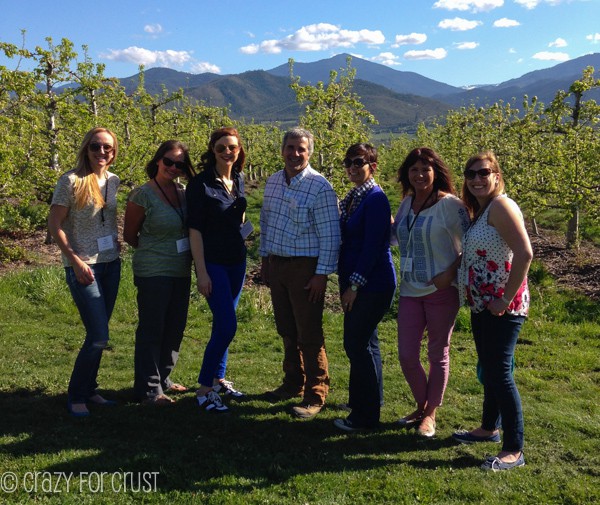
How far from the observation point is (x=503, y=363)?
146 inches

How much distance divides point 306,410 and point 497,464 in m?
1.59

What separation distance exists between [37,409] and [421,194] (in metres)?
3.70

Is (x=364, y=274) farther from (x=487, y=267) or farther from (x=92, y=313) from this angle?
(x=92, y=313)

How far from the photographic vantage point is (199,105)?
107 ft

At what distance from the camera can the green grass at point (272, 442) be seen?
3.41m

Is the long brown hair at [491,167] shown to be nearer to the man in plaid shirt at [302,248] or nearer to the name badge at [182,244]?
the man in plaid shirt at [302,248]

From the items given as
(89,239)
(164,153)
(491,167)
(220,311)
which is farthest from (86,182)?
(491,167)

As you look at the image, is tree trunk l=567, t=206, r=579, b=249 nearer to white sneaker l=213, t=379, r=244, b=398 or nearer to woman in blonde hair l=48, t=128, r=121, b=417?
white sneaker l=213, t=379, r=244, b=398

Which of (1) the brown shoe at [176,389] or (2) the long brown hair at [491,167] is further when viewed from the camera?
(1) the brown shoe at [176,389]

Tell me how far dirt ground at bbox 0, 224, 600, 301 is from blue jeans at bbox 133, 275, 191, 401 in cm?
536

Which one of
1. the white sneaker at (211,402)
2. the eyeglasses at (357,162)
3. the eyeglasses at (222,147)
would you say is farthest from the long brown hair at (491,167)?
the white sneaker at (211,402)

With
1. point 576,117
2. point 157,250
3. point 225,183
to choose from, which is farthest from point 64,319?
point 576,117

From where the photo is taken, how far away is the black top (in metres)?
4.29

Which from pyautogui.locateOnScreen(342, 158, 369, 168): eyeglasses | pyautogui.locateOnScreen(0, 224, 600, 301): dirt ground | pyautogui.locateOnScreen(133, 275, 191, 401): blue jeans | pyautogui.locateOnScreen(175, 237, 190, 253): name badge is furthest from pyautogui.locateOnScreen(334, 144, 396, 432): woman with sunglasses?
pyautogui.locateOnScreen(0, 224, 600, 301): dirt ground
